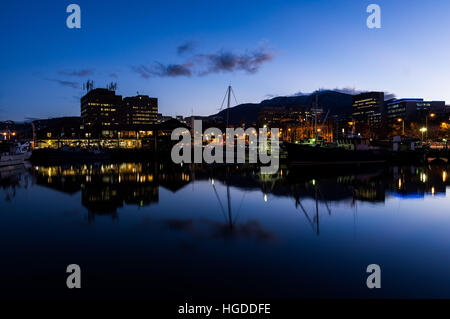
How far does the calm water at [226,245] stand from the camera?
6988 millimetres

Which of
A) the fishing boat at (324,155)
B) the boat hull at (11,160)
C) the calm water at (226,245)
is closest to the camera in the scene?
the calm water at (226,245)

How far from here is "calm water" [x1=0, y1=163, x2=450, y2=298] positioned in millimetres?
6988

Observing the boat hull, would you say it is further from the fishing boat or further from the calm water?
the fishing boat

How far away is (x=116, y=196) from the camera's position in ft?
65.6

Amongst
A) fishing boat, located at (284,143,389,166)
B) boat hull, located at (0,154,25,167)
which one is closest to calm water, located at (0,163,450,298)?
fishing boat, located at (284,143,389,166)

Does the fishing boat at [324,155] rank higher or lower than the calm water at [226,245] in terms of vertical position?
higher

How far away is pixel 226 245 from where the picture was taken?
10.2 meters

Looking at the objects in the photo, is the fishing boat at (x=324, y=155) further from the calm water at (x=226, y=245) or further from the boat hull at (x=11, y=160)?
the boat hull at (x=11, y=160)

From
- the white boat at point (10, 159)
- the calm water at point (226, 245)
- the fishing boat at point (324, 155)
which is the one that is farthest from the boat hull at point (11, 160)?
the fishing boat at point (324, 155)

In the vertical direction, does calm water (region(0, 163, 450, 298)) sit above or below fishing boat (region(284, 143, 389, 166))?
below

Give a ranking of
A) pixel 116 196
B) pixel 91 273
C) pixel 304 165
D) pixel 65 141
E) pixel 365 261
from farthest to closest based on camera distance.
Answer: pixel 65 141
pixel 304 165
pixel 116 196
pixel 365 261
pixel 91 273
